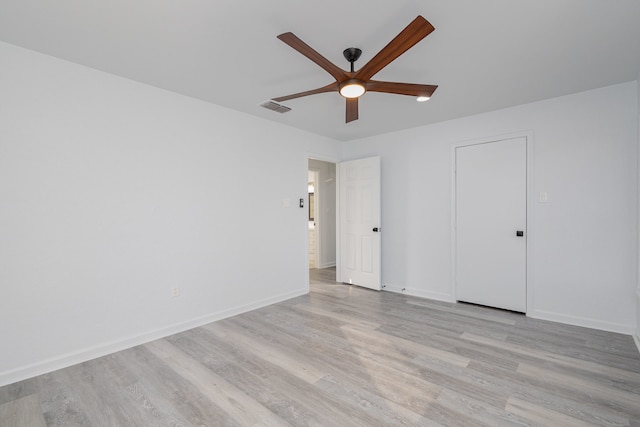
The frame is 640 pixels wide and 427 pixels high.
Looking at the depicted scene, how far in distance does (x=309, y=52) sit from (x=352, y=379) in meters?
2.21

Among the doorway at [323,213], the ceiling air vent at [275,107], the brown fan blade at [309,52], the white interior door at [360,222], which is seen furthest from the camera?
the doorway at [323,213]

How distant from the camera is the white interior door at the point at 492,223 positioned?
11.4ft

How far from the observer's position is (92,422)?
1.76 metres

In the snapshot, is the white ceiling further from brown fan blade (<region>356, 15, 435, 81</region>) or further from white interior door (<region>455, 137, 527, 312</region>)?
white interior door (<region>455, 137, 527, 312</region>)

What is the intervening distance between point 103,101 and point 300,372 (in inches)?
110

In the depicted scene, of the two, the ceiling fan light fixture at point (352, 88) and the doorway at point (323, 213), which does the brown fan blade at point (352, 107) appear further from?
the doorway at point (323, 213)

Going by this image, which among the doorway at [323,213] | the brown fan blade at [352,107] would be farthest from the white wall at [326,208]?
the brown fan blade at [352,107]

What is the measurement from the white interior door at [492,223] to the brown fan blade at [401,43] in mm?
2404

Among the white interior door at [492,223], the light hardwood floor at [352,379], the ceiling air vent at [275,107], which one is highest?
the ceiling air vent at [275,107]

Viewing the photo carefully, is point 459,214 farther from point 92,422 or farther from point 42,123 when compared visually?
point 42,123

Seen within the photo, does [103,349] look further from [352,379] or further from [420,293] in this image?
[420,293]

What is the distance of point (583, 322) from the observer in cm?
310

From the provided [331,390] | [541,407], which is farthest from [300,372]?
[541,407]

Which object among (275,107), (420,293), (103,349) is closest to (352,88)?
(275,107)
